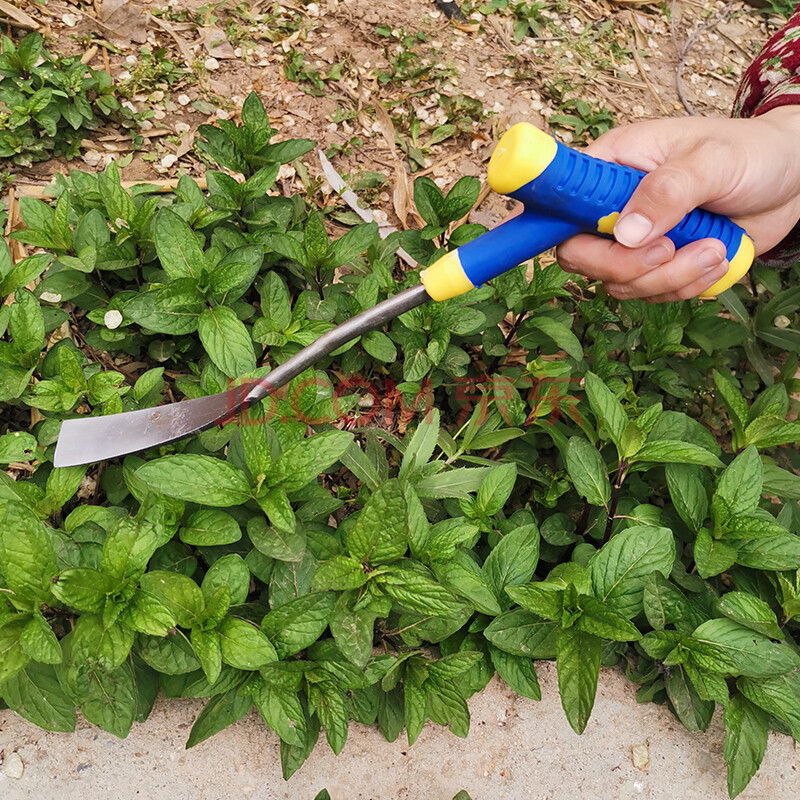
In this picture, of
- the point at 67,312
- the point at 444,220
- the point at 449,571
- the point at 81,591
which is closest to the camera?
the point at 81,591

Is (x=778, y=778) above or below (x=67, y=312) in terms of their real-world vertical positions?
below

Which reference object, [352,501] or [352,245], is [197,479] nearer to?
[352,501]

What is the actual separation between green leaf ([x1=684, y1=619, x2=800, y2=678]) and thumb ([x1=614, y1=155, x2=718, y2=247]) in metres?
0.95

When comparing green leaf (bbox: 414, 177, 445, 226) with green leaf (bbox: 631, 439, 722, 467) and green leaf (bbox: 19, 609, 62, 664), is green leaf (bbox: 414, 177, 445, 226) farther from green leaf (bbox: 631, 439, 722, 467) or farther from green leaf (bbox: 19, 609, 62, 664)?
Answer: green leaf (bbox: 19, 609, 62, 664)

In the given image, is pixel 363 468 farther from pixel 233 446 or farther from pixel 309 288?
pixel 309 288

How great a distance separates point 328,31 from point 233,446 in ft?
8.56

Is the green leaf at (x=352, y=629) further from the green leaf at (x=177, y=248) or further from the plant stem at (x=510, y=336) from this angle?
the plant stem at (x=510, y=336)

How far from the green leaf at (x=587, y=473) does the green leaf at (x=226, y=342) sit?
920 millimetres

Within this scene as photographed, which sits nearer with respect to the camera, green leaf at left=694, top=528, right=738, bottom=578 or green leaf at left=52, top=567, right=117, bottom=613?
green leaf at left=52, top=567, right=117, bottom=613

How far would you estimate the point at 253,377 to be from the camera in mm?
1778

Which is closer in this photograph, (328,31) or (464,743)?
(464,743)

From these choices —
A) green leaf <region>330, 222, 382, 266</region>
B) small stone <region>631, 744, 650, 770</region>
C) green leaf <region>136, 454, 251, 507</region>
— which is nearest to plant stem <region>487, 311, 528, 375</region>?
green leaf <region>330, 222, 382, 266</region>

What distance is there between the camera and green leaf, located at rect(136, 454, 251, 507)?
1.47 m

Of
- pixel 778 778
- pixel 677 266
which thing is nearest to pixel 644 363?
pixel 677 266
